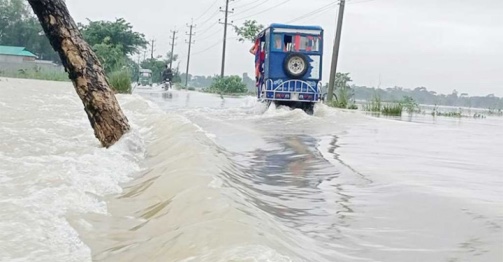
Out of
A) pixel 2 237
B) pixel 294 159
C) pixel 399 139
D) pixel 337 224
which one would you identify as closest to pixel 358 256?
pixel 337 224

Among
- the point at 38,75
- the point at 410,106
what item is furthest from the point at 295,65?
the point at 38,75

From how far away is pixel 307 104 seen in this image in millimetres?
19781

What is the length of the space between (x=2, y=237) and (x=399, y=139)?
29.3 feet

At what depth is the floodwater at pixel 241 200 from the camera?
3.87 metres

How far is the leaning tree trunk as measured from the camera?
343 inches

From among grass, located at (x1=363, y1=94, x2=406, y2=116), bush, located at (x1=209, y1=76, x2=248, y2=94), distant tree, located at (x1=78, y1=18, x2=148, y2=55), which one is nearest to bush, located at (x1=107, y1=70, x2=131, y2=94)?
grass, located at (x1=363, y1=94, x2=406, y2=116)

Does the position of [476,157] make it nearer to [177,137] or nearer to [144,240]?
[177,137]

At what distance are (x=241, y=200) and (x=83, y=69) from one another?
4.63m

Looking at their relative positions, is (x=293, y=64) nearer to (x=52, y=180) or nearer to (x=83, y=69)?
(x=83, y=69)

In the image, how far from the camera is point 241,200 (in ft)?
16.4

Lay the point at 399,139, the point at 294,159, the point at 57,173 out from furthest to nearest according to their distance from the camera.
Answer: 1. the point at 399,139
2. the point at 294,159
3. the point at 57,173

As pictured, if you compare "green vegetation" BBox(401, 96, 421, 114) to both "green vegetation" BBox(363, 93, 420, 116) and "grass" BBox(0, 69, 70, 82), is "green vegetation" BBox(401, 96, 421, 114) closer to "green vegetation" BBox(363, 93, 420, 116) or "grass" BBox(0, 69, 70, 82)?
"green vegetation" BBox(363, 93, 420, 116)

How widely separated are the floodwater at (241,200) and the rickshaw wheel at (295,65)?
28.8ft

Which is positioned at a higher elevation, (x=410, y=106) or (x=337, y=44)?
(x=337, y=44)
